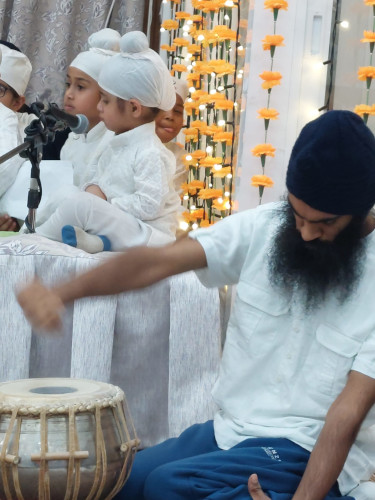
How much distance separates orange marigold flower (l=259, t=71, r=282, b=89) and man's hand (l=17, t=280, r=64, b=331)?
214 cm

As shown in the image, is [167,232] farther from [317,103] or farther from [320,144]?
[320,144]

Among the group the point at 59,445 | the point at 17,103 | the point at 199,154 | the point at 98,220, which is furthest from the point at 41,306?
the point at 17,103

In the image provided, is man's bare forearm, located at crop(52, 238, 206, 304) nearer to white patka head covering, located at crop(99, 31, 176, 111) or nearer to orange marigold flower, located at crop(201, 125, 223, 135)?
white patka head covering, located at crop(99, 31, 176, 111)

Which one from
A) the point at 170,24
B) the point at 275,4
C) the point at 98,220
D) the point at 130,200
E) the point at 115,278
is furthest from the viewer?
the point at 170,24

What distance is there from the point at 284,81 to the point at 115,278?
214 cm

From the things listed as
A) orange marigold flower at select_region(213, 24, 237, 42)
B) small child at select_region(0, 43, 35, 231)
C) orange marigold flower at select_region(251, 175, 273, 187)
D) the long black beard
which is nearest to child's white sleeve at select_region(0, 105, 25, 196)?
small child at select_region(0, 43, 35, 231)

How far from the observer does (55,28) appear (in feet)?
19.5

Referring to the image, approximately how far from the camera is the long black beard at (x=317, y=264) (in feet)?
6.88

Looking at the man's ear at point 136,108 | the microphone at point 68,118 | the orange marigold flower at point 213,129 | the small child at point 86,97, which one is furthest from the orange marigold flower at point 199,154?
the microphone at point 68,118

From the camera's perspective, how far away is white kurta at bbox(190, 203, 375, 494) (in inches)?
82.4

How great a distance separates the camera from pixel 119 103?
3896 mm

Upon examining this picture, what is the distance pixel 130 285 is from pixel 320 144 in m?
0.53

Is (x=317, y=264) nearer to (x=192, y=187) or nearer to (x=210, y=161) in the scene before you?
(x=210, y=161)

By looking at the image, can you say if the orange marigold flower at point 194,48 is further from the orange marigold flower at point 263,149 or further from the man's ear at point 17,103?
the orange marigold flower at point 263,149
